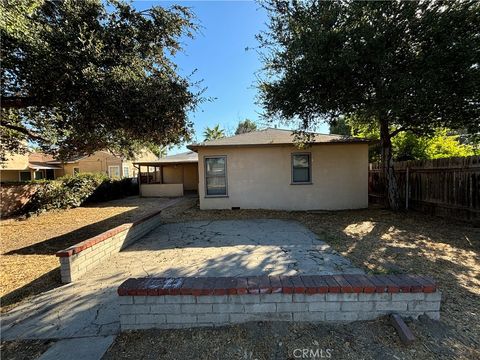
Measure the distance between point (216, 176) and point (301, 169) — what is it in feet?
11.7

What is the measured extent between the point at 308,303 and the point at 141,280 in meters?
1.90

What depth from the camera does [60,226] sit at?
859cm

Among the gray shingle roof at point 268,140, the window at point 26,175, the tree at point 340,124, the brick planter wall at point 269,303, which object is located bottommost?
the brick planter wall at point 269,303

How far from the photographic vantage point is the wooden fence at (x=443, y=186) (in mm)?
6688

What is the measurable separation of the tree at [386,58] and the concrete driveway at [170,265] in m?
4.21

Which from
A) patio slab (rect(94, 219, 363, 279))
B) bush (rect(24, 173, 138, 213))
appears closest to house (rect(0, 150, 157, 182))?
bush (rect(24, 173, 138, 213))

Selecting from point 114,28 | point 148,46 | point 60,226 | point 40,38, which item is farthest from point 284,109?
point 60,226

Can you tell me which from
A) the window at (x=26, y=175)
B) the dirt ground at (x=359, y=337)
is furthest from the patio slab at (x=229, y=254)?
the window at (x=26, y=175)

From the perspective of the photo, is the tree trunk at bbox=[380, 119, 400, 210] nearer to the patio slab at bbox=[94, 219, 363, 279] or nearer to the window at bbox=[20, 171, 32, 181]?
the patio slab at bbox=[94, 219, 363, 279]

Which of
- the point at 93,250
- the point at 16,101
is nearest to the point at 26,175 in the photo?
the point at 16,101

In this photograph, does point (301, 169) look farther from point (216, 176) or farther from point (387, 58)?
point (387, 58)

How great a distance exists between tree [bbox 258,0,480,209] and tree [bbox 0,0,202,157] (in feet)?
10.1

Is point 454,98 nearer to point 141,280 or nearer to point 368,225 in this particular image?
point 368,225

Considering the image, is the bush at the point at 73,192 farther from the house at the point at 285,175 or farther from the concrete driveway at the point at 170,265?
the concrete driveway at the point at 170,265
